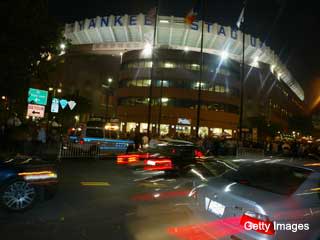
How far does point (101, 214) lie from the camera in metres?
7.03

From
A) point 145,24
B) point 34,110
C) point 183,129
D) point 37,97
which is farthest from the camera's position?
point 145,24

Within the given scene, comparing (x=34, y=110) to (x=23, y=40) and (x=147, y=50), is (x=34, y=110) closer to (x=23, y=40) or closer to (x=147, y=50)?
(x=23, y=40)

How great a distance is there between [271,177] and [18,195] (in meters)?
5.16

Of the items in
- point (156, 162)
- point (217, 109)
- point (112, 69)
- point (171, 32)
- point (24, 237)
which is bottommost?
point (24, 237)

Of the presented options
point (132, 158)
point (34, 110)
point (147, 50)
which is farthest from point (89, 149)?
point (147, 50)

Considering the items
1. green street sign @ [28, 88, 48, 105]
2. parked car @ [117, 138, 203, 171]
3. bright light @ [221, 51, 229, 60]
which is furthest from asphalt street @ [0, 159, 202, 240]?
bright light @ [221, 51, 229, 60]

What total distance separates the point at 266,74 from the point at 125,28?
32.2 meters

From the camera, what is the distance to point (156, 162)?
1177cm

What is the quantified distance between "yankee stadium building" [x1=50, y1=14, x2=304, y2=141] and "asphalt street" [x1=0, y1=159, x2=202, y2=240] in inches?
1558

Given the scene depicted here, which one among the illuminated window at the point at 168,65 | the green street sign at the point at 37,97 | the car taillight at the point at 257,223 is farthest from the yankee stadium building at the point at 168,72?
the car taillight at the point at 257,223

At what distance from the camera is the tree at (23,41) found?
9.87m

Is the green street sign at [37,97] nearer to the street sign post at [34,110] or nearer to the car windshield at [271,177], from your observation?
the street sign post at [34,110]

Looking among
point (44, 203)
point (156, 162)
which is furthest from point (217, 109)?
point (44, 203)

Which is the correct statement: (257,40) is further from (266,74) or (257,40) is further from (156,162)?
(156,162)
